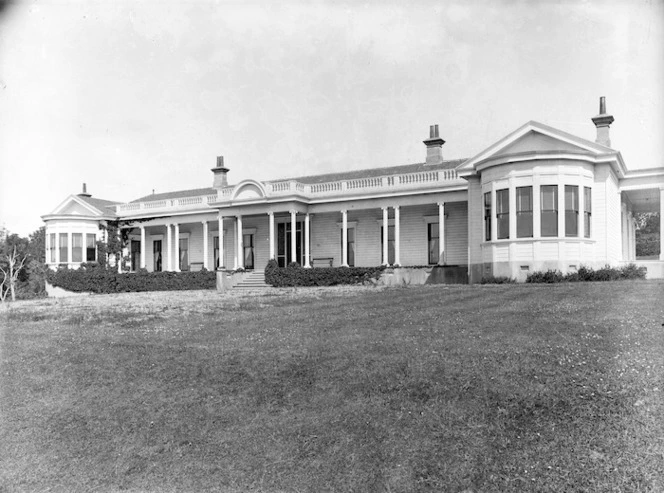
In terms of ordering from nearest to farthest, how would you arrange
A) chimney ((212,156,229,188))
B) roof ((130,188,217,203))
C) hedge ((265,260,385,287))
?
1. hedge ((265,260,385,287))
2. chimney ((212,156,229,188))
3. roof ((130,188,217,203))

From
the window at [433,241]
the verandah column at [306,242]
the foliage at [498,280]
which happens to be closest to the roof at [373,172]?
the verandah column at [306,242]

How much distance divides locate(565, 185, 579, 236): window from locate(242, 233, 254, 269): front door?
65.6 ft

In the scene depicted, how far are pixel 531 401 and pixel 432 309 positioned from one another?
6.89 m

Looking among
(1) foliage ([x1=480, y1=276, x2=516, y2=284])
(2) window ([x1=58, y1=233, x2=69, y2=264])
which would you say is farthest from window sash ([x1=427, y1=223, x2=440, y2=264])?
(2) window ([x1=58, y1=233, x2=69, y2=264])

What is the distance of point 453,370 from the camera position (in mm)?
7492

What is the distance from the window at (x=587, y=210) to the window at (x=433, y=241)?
9174 millimetres

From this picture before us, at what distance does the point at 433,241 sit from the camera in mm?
30203

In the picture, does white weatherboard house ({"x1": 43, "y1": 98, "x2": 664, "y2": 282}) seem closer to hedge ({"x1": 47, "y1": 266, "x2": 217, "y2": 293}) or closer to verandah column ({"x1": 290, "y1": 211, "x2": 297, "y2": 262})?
verandah column ({"x1": 290, "y1": 211, "x2": 297, "y2": 262})

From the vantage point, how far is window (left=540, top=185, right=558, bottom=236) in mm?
21484

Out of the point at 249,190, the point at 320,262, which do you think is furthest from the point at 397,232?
the point at 249,190

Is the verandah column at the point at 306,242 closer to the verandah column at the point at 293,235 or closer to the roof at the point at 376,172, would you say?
the verandah column at the point at 293,235

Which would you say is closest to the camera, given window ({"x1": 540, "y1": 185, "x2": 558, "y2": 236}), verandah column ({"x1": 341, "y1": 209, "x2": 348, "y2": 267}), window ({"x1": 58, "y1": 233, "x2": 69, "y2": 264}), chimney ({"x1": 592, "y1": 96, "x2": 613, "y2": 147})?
window ({"x1": 540, "y1": 185, "x2": 558, "y2": 236})

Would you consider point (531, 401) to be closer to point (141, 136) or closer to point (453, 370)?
point (453, 370)

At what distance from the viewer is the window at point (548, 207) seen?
2148 cm
